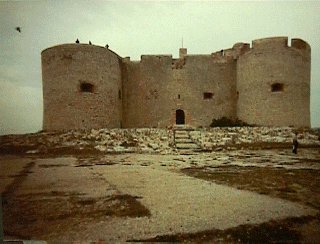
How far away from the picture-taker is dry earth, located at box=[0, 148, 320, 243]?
197cm

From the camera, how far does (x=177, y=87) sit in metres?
13.0

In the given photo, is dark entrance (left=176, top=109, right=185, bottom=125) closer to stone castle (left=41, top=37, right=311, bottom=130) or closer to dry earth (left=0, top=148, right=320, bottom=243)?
stone castle (left=41, top=37, right=311, bottom=130)

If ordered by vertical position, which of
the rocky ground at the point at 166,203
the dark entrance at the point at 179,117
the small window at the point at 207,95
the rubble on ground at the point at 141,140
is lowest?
the rocky ground at the point at 166,203

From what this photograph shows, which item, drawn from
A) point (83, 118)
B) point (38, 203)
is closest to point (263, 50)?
point (83, 118)

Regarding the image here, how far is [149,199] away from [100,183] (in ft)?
3.06

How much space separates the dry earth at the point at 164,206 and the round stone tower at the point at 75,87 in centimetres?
710

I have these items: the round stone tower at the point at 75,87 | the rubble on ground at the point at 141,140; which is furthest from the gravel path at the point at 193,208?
the round stone tower at the point at 75,87

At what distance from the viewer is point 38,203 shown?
2592 millimetres

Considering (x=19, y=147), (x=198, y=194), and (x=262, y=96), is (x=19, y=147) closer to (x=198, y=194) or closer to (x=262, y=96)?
(x=198, y=194)

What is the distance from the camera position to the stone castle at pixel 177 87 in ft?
35.6

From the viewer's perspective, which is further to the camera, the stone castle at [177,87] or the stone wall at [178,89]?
the stone wall at [178,89]

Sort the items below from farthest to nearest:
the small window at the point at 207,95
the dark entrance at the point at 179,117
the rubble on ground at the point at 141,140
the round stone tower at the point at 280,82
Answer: the dark entrance at the point at 179,117 < the small window at the point at 207,95 < the round stone tower at the point at 280,82 < the rubble on ground at the point at 141,140

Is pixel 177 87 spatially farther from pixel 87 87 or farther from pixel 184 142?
pixel 184 142

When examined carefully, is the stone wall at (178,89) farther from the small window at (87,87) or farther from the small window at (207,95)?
the small window at (87,87)
